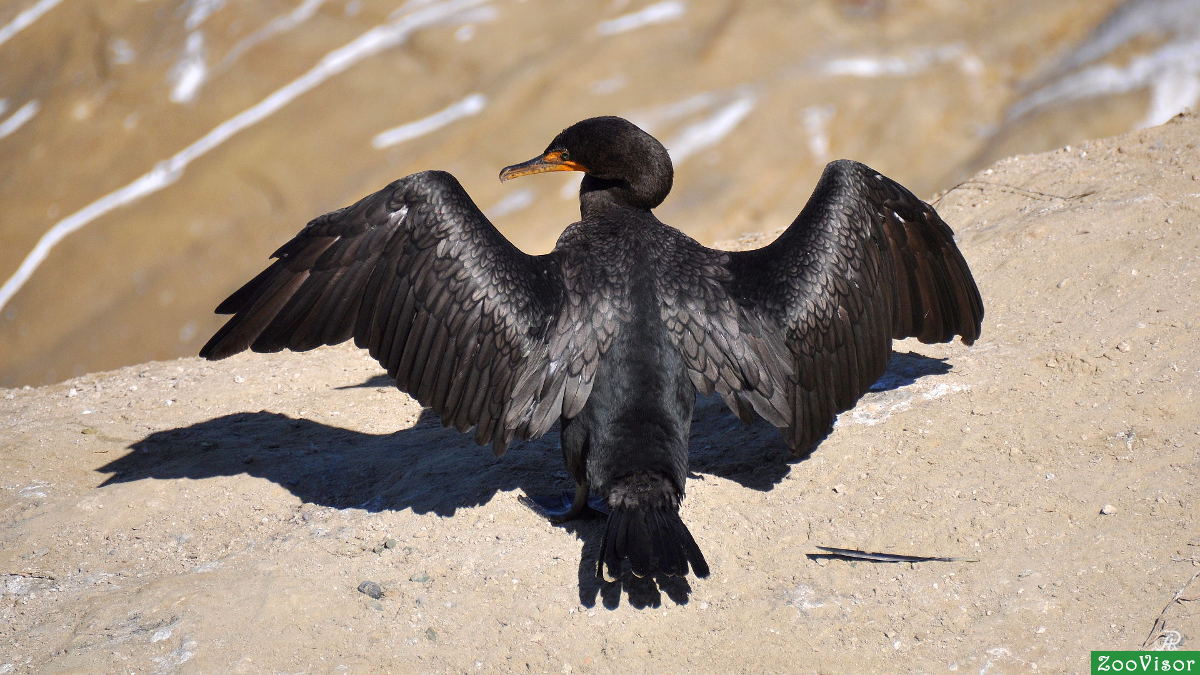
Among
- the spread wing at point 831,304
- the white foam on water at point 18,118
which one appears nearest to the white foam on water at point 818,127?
the spread wing at point 831,304

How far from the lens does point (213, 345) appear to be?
477 centimetres

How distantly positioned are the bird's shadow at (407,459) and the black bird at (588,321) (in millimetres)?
353

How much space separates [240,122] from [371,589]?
6067 mm

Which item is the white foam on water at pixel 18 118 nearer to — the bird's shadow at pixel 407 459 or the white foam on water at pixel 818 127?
the bird's shadow at pixel 407 459

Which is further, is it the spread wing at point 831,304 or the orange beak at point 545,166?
the orange beak at point 545,166

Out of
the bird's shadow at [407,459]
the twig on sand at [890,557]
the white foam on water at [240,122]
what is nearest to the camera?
the twig on sand at [890,557]

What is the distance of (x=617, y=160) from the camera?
17.5 feet

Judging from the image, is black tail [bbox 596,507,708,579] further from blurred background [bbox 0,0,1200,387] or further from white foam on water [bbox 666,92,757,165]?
white foam on water [bbox 666,92,757,165]

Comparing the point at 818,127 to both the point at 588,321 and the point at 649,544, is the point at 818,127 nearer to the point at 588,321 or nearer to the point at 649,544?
the point at 588,321

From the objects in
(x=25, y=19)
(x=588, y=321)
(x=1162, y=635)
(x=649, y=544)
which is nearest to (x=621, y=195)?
(x=588, y=321)

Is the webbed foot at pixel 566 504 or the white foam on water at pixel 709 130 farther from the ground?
the white foam on water at pixel 709 130

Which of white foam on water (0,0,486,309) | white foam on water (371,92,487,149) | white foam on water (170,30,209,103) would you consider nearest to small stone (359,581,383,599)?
white foam on water (371,92,487,149)

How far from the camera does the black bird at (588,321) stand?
4.48 m

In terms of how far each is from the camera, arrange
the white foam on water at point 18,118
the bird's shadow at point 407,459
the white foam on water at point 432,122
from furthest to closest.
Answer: the white foam on water at point 18,118
the white foam on water at point 432,122
the bird's shadow at point 407,459
